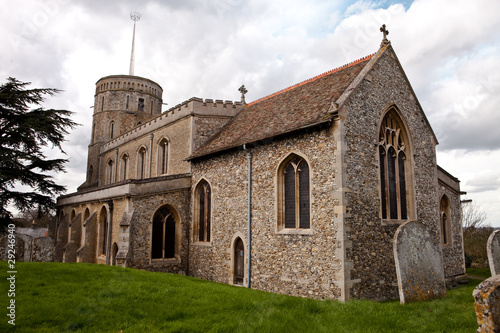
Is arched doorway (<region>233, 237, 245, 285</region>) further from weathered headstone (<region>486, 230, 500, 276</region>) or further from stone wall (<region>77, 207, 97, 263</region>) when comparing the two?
stone wall (<region>77, 207, 97, 263</region>)

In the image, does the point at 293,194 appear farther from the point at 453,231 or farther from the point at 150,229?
the point at 453,231

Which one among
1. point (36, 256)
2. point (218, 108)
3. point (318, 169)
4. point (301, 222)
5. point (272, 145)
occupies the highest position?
point (218, 108)

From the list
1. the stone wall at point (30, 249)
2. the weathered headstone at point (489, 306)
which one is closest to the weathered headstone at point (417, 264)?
the weathered headstone at point (489, 306)

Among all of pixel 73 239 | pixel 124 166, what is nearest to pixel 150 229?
pixel 73 239

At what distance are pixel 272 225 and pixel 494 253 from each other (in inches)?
264

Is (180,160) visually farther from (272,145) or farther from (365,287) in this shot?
(365,287)

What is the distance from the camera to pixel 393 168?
1361 cm

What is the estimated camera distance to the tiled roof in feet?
42.6

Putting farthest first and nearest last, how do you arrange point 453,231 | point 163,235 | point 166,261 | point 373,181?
point 453,231
point 163,235
point 166,261
point 373,181

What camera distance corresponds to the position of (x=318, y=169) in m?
11.8

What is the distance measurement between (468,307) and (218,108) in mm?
14954

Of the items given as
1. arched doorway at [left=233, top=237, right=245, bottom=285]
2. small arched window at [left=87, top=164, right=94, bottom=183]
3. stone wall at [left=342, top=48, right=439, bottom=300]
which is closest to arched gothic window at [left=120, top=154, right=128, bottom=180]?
small arched window at [left=87, top=164, right=94, bottom=183]

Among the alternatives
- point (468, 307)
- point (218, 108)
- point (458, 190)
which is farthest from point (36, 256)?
point (458, 190)

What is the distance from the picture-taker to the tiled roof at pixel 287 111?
13.0 meters
